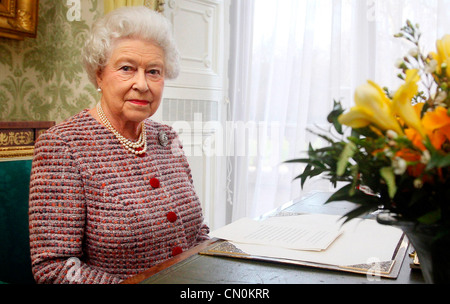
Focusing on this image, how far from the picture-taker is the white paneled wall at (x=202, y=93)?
296cm

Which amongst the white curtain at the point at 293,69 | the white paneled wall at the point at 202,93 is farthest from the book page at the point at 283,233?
the white paneled wall at the point at 202,93

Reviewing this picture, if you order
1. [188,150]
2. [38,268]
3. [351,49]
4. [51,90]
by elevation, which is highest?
[351,49]

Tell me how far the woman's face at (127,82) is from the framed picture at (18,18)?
4.57ft

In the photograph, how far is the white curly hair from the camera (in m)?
1.52

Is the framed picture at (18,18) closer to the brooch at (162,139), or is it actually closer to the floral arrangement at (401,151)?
the brooch at (162,139)

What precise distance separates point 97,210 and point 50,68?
6.60 ft

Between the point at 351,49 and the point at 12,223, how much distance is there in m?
2.14

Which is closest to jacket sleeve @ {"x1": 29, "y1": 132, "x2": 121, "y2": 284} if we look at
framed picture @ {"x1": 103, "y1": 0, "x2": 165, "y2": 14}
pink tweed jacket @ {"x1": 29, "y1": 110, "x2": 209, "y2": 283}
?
pink tweed jacket @ {"x1": 29, "y1": 110, "x2": 209, "y2": 283}

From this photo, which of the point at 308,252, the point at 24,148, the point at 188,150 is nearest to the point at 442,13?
the point at 188,150

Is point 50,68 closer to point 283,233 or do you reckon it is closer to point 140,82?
point 140,82

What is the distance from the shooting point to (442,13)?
2.46 meters

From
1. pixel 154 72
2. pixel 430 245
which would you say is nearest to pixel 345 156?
pixel 430 245

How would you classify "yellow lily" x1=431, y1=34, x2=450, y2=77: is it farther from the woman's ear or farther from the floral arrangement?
the woman's ear
